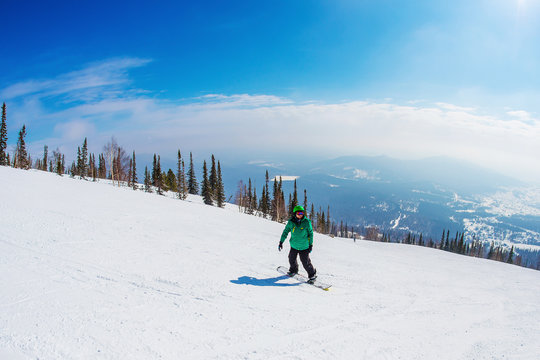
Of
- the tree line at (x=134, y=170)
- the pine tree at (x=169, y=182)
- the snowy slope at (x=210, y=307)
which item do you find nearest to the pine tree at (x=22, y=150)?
the tree line at (x=134, y=170)

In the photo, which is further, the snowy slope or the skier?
the skier

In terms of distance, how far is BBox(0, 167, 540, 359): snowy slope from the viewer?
4.03 meters

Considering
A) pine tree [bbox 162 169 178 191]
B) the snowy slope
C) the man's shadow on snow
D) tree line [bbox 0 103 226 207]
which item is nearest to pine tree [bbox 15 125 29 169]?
tree line [bbox 0 103 226 207]

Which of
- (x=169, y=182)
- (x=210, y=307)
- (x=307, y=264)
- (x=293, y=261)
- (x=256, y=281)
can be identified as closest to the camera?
(x=210, y=307)

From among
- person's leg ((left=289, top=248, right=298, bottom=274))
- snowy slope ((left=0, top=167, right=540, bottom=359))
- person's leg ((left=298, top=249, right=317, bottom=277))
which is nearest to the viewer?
snowy slope ((left=0, top=167, right=540, bottom=359))

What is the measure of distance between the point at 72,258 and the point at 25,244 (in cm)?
200

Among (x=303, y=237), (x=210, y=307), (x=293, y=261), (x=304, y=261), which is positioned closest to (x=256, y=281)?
(x=293, y=261)

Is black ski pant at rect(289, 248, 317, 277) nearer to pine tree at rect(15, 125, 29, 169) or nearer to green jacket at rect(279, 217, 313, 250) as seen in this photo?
green jacket at rect(279, 217, 313, 250)

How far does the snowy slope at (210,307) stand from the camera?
403 centimetres

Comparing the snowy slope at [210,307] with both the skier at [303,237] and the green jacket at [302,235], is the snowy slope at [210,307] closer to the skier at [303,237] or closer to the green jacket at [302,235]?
the skier at [303,237]

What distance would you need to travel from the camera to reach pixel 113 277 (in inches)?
252

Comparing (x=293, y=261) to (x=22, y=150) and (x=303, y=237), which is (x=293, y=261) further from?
(x=22, y=150)

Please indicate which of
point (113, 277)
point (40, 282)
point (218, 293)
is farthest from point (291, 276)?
point (40, 282)

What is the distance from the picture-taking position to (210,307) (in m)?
5.51
